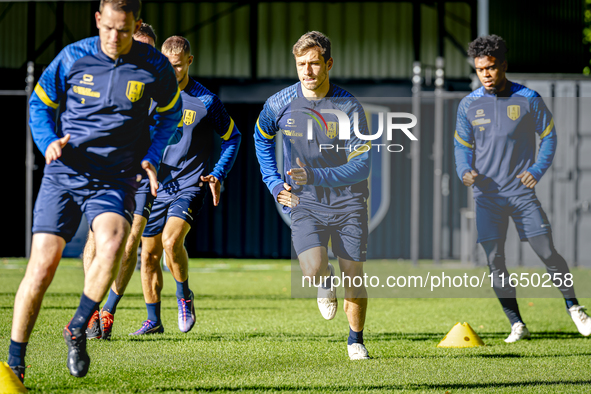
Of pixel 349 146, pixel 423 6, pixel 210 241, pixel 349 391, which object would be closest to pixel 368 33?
pixel 423 6

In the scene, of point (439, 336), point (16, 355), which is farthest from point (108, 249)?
point (439, 336)

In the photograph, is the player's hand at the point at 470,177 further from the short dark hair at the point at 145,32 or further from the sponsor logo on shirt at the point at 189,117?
the short dark hair at the point at 145,32

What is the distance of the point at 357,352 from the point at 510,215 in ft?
6.94

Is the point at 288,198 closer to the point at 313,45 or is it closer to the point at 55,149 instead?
the point at 313,45

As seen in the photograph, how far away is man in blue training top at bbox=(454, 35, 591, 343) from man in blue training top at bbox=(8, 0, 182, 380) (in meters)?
3.16

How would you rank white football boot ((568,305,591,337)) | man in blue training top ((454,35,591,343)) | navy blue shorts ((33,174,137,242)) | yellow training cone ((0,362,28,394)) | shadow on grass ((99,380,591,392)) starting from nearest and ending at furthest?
yellow training cone ((0,362,28,394)) < navy blue shorts ((33,174,137,242)) < shadow on grass ((99,380,591,392)) < white football boot ((568,305,591,337)) < man in blue training top ((454,35,591,343))

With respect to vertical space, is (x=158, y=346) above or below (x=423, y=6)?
below

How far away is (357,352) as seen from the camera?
Answer: 16.7 feet

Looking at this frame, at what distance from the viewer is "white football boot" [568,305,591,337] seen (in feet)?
19.8

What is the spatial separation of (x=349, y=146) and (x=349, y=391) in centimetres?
183

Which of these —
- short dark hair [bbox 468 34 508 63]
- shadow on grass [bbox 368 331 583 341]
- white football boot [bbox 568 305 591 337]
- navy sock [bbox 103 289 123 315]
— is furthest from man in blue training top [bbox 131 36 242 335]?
white football boot [bbox 568 305 591 337]

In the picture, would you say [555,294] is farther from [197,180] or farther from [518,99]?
[197,180]

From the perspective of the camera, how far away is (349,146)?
5129mm

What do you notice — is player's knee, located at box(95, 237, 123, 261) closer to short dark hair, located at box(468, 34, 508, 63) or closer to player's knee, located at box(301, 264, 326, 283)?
player's knee, located at box(301, 264, 326, 283)
